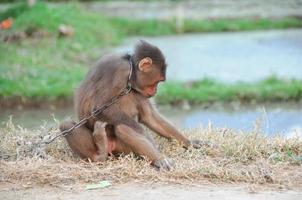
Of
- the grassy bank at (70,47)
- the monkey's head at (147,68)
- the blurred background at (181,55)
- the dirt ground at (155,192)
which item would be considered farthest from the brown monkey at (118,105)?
the grassy bank at (70,47)

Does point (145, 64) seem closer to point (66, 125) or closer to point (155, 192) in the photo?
point (66, 125)

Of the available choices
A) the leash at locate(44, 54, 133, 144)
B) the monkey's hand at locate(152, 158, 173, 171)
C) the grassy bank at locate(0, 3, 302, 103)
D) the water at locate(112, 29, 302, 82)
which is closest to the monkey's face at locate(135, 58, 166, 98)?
the leash at locate(44, 54, 133, 144)

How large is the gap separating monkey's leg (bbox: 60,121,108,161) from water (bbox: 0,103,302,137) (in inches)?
153

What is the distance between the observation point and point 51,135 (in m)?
8.09

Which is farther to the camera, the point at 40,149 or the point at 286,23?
the point at 286,23

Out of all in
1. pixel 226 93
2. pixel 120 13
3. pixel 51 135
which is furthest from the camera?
pixel 120 13

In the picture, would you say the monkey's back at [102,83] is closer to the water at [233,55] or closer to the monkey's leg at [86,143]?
the monkey's leg at [86,143]

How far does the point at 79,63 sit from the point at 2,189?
31.2ft

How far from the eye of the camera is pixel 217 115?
40.8 feet

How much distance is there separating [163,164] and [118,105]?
2.68 ft

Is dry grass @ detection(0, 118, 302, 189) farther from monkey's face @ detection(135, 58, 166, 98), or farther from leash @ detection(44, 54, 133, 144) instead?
monkey's face @ detection(135, 58, 166, 98)

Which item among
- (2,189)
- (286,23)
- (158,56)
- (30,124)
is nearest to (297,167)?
(158,56)

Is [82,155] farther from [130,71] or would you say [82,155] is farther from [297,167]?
[297,167]

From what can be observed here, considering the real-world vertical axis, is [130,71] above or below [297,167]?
above
